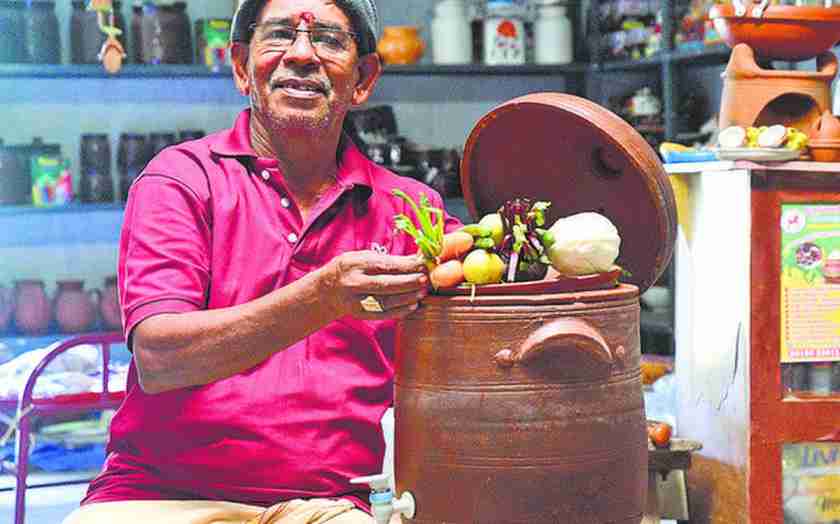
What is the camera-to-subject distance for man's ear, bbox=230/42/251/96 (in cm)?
210

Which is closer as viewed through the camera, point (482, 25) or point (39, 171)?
Answer: point (39, 171)

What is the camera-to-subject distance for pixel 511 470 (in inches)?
62.4

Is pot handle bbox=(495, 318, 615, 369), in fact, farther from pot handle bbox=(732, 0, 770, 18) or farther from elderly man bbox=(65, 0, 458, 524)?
pot handle bbox=(732, 0, 770, 18)

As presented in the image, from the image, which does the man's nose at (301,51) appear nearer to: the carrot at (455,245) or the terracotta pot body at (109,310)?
the carrot at (455,245)

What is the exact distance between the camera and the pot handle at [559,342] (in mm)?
1552

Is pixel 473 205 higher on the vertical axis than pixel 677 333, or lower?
higher

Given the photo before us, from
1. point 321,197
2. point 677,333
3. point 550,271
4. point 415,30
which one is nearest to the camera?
point 550,271

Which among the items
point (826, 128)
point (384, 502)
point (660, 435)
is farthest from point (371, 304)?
point (826, 128)

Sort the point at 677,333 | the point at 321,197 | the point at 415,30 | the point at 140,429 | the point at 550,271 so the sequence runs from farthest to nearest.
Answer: the point at 415,30 → the point at 677,333 → the point at 321,197 → the point at 140,429 → the point at 550,271

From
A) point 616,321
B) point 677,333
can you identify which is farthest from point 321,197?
point 677,333

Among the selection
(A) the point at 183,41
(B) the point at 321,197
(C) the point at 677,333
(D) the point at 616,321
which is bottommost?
(C) the point at 677,333

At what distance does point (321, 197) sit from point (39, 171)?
3.06m

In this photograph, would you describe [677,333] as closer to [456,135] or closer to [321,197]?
[321,197]

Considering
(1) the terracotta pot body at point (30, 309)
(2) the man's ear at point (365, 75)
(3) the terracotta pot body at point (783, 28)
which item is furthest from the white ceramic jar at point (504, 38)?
(2) the man's ear at point (365, 75)
